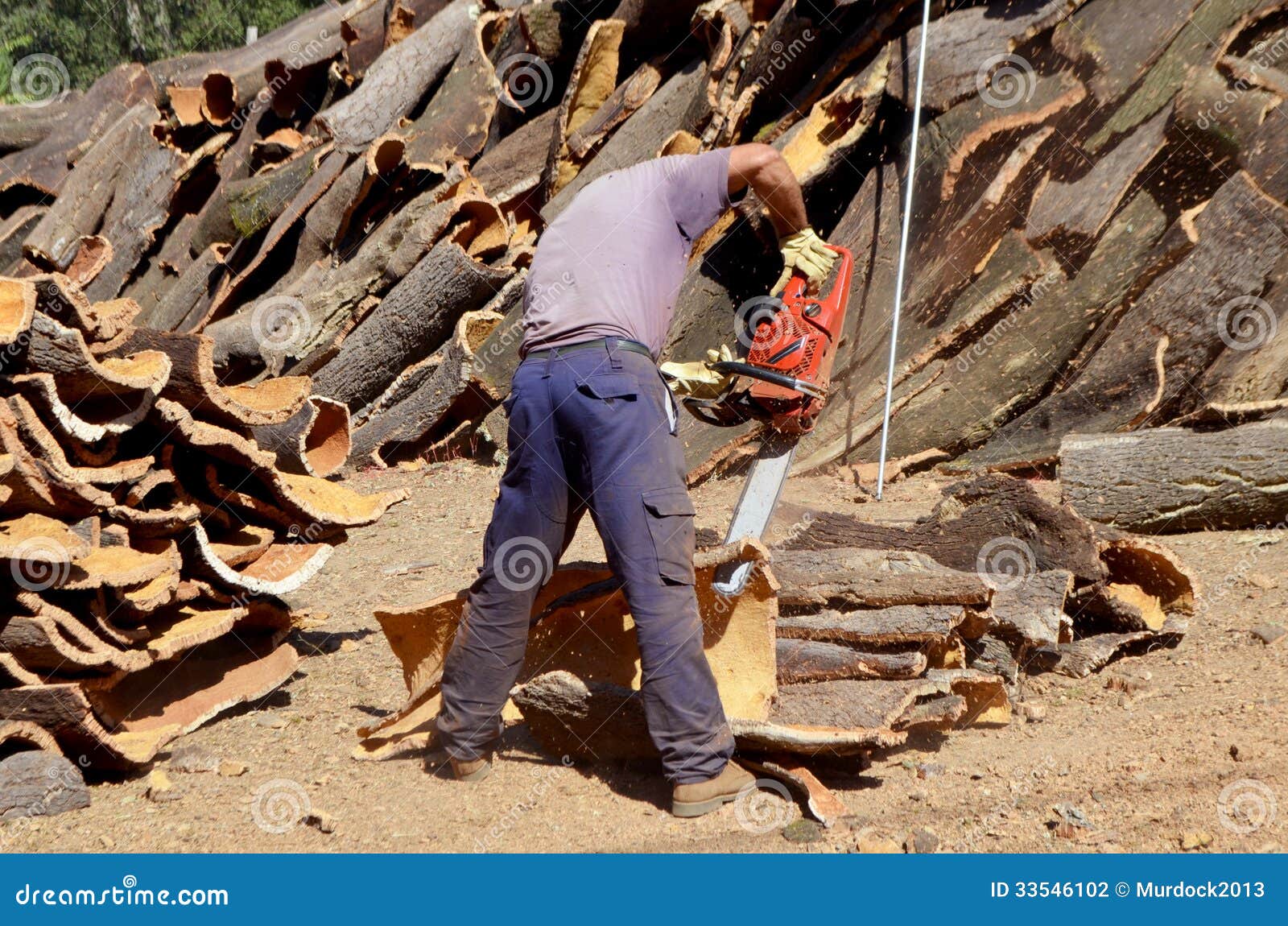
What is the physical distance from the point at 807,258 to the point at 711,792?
172 cm

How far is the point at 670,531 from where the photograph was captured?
126 inches

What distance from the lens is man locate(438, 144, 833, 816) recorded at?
3.18m

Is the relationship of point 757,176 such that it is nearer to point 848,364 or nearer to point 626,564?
point 626,564

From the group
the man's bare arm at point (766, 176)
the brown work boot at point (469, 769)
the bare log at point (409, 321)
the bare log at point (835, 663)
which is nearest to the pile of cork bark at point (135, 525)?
the brown work boot at point (469, 769)

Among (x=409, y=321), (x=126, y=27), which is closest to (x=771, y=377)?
(x=409, y=321)

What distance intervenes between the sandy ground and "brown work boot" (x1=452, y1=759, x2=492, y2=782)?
0.13 feet

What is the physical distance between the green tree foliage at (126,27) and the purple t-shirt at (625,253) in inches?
829

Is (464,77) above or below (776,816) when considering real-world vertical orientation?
above

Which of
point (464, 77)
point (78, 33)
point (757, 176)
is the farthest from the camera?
point (78, 33)

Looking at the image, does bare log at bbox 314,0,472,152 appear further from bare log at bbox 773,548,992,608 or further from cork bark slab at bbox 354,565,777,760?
bare log at bbox 773,548,992,608

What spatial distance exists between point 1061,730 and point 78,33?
24.2 meters

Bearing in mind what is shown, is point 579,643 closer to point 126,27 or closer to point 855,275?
point 855,275

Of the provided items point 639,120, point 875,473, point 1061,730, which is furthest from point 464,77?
point 1061,730

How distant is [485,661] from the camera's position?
342 centimetres
